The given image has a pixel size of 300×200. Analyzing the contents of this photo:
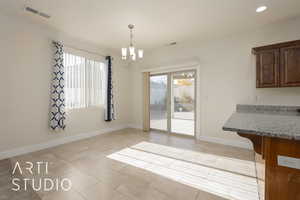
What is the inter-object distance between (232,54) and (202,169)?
2830 mm

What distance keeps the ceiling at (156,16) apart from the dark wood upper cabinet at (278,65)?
664mm

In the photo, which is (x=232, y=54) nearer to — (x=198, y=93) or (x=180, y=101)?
(x=198, y=93)

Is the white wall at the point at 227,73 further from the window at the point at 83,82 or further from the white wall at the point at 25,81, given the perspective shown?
the white wall at the point at 25,81

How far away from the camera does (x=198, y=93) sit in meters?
4.12

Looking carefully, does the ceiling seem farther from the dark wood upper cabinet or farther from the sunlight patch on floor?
the sunlight patch on floor

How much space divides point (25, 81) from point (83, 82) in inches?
52.0

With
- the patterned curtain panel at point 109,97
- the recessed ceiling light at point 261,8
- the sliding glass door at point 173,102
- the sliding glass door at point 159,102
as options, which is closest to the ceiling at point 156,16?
the recessed ceiling light at point 261,8

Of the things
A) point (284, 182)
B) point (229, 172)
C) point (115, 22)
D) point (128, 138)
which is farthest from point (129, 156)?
point (115, 22)

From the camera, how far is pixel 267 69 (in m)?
2.90

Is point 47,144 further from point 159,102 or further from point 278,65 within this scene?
point 278,65

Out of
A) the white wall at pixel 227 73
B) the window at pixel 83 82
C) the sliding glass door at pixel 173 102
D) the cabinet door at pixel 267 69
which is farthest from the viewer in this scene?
the sliding glass door at pixel 173 102

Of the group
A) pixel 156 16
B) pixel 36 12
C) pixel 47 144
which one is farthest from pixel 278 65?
pixel 47 144

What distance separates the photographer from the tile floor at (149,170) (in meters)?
1.85

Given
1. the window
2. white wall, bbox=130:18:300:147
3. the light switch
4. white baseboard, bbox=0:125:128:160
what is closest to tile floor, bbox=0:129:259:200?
white baseboard, bbox=0:125:128:160
